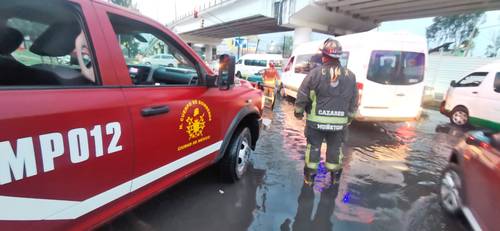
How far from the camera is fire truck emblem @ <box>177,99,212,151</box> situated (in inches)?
101

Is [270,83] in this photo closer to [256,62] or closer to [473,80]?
[473,80]

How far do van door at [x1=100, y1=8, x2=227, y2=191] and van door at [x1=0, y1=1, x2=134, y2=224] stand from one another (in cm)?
12

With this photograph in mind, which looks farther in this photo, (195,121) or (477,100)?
(477,100)

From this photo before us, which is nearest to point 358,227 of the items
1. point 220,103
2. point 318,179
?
point 318,179

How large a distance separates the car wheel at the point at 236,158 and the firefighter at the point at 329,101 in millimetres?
747

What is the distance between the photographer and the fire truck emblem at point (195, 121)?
8.39ft

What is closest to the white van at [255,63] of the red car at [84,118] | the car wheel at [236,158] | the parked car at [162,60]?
the car wheel at [236,158]

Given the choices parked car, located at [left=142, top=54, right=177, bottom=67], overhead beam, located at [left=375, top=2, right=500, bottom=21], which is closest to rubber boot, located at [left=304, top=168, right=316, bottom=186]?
parked car, located at [left=142, top=54, right=177, bottom=67]

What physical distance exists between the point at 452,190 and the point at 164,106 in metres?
2.89

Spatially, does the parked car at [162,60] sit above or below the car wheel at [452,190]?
above

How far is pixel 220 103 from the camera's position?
10.2 feet

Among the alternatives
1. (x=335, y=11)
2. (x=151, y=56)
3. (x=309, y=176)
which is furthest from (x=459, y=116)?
(x=335, y=11)

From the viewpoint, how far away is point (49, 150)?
1.54 metres

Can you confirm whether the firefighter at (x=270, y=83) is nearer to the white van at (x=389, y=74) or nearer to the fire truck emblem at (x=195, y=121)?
the white van at (x=389, y=74)
